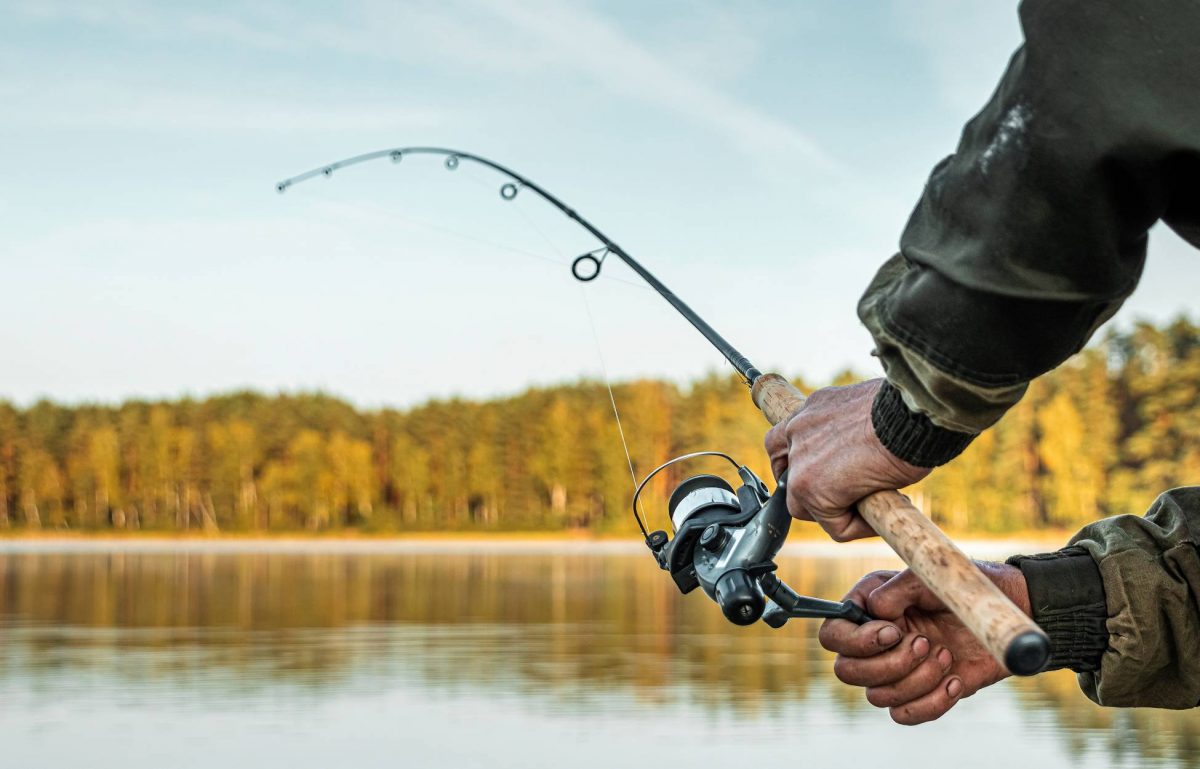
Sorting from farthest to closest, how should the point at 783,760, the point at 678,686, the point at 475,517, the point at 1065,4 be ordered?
the point at 475,517
the point at 678,686
the point at 783,760
the point at 1065,4

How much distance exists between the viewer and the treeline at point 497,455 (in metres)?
52.2

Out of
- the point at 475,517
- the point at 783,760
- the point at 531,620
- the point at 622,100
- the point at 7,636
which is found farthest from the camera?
the point at 475,517

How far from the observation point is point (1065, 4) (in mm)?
1387

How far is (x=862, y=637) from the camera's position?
212 centimetres

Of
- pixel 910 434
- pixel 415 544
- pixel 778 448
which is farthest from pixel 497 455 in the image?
pixel 910 434

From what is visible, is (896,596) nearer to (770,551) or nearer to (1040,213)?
(770,551)

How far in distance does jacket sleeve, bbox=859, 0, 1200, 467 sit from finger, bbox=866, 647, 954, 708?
0.68 meters

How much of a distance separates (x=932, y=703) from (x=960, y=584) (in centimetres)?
75

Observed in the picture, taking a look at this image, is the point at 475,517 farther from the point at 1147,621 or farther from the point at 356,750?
the point at 1147,621

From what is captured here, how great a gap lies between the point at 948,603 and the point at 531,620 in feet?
47.2

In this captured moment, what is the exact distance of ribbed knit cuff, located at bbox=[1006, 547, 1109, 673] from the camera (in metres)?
2.10

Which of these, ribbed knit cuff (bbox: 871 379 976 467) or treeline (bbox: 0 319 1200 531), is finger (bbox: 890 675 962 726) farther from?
treeline (bbox: 0 319 1200 531)

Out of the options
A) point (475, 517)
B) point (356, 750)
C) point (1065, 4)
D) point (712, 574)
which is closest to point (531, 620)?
point (356, 750)

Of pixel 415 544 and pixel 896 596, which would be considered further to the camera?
pixel 415 544
